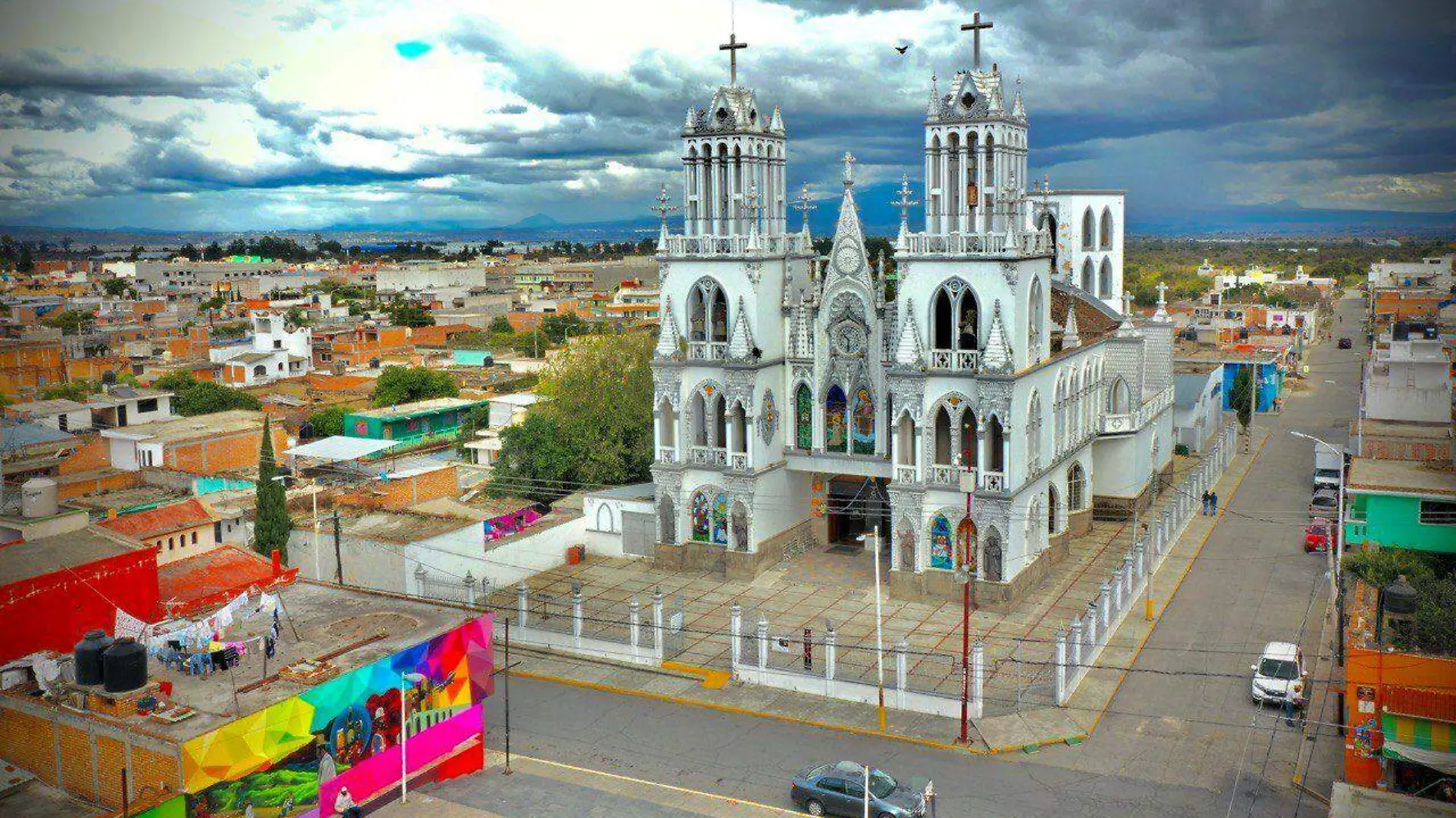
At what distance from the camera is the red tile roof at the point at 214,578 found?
26688mm

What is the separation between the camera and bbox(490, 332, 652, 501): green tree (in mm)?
46562

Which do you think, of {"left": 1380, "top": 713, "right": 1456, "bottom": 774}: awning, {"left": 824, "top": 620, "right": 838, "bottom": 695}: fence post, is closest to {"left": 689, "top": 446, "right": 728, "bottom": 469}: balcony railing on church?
{"left": 824, "top": 620, "right": 838, "bottom": 695}: fence post

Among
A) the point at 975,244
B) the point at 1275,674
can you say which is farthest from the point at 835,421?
the point at 1275,674

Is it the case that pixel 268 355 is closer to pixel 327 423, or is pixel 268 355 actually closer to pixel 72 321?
pixel 72 321

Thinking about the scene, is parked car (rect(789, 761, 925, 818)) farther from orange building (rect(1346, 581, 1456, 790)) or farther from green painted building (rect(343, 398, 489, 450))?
green painted building (rect(343, 398, 489, 450))

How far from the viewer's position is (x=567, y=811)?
22.8m

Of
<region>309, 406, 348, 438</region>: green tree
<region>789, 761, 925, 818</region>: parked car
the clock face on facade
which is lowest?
<region>789, 761, 925, 818</region>: parked car

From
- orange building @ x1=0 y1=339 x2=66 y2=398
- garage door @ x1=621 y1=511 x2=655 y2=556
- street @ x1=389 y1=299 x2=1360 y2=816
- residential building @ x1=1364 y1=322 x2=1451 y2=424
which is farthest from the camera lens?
orange building @ x1=0 y1=339 x2=66 y2=398

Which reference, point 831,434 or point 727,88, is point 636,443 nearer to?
point 831,434

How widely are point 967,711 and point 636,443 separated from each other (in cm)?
2319

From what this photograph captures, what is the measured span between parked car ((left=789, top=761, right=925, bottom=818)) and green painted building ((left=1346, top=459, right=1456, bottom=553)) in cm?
1952

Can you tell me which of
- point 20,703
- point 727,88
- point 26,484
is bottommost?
point 20,703

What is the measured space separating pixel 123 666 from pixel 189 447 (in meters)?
32.3

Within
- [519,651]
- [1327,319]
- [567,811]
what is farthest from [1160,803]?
[1327,319]
